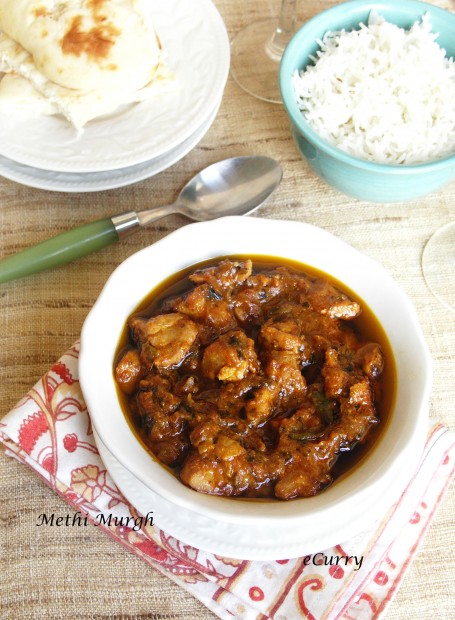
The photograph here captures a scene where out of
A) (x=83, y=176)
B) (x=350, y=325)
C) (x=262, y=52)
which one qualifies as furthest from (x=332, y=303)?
(x=262, y=52)

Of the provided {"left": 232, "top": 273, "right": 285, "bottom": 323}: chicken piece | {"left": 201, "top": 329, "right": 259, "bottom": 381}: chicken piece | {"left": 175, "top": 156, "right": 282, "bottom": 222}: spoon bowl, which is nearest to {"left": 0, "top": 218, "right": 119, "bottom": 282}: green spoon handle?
{"left": 175, "top": 156, "right": 282, "bottom": 222}: spoon bowl

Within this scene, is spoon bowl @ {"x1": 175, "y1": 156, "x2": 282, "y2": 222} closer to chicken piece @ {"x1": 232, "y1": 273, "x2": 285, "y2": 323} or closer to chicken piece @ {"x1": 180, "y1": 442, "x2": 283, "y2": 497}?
chicken piece @ {"x1": 232, "y1": 273, "x2": 285, "y2": 323}

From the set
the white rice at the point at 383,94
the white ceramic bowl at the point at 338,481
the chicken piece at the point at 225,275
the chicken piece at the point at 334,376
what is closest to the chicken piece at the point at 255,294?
the chicken piece at the point at 225,275

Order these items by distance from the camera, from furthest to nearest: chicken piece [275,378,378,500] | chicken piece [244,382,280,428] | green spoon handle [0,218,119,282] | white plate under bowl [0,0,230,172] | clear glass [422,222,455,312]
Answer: clear glass [422,222,455,312] → white plate under bowl [0,0,230,172] → green spoon handle [0,218,119,282] → chicken piece [244,382,280,428] → chicken piece [275,378,378,500]

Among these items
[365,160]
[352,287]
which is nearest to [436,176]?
[365,160]

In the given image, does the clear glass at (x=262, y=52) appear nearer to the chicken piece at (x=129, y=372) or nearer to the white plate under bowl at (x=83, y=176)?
the white plate under bowl at (x=83, y=176)
